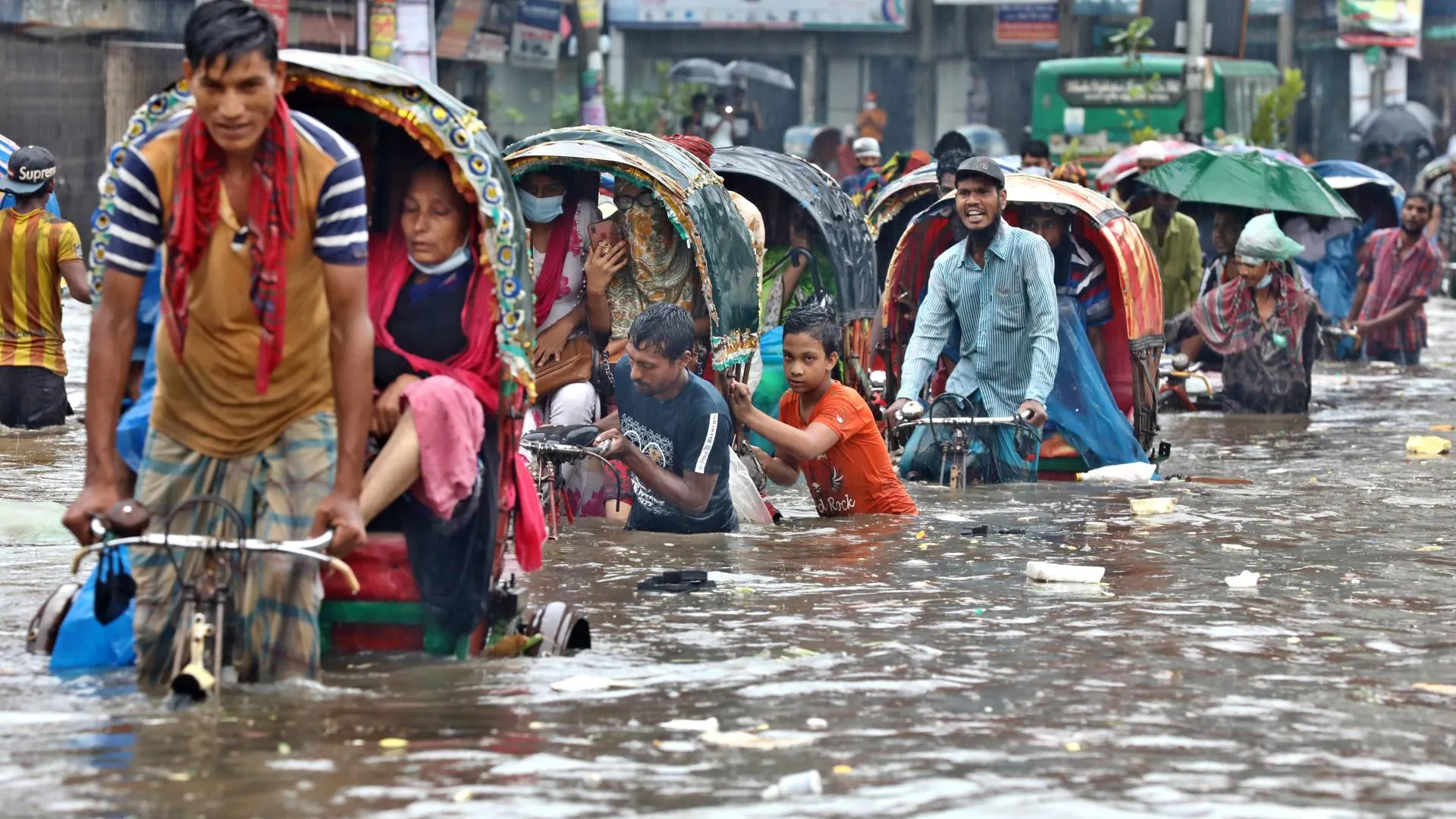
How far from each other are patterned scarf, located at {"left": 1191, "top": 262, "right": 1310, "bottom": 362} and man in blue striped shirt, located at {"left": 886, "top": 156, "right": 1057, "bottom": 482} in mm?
4251

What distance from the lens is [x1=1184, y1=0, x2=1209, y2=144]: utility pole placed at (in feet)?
91.5

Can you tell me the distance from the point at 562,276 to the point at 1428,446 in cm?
608

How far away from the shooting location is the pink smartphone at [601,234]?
10133 millimetres

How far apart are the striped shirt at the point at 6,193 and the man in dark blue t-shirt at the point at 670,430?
5269 mm

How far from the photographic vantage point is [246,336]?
5488 mm

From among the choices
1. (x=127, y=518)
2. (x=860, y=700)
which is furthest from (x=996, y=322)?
(x=127, y=518)

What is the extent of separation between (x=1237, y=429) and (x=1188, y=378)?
4.37 ft

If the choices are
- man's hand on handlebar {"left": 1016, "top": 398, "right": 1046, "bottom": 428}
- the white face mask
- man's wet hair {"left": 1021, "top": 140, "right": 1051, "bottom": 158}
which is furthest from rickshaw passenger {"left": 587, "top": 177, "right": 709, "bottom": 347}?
man's wet hair {"left": 1021, "top": 140, "right": 1051, "bottom": 158}

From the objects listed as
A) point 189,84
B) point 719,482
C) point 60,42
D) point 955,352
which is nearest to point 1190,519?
point 955,352

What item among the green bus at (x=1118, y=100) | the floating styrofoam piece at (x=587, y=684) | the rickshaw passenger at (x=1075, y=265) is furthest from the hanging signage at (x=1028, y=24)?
the floating styrofoam piece at (x=587, y=684)

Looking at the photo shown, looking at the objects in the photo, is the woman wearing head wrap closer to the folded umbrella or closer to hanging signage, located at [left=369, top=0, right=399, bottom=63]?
hanging signage, located at [left=369, top=0, right=399, bottom=63]

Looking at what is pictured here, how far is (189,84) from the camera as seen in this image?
5.50 meters

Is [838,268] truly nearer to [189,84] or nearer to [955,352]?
[955,352]

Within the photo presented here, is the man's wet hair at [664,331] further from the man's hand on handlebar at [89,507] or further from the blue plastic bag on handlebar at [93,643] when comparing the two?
the man's hand on handlebar at [89,507]
